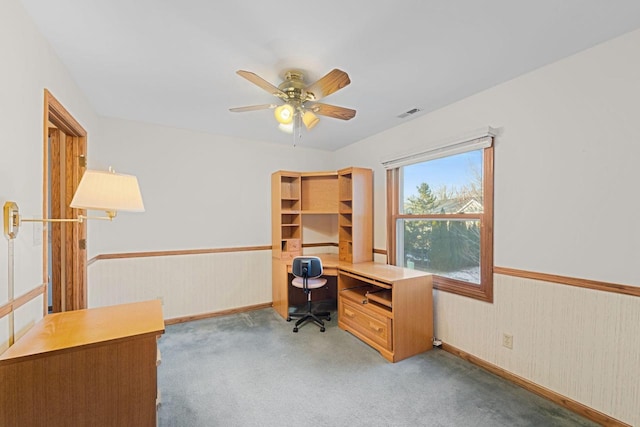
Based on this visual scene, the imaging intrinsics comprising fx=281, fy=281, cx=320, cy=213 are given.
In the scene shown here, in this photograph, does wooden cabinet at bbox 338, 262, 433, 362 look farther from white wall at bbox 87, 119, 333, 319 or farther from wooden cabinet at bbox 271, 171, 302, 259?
white wall at bbox 87, 119, 333, 319

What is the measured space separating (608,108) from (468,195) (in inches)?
44.2

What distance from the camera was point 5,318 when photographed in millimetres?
1262

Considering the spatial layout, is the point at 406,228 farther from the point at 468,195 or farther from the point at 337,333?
the point at 337,333

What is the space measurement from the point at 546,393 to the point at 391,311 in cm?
122

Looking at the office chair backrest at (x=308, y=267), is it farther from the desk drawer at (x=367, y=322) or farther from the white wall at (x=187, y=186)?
the white wall at (x=187, y=186)

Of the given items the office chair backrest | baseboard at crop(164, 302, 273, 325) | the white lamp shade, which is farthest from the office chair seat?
the white lamp shade

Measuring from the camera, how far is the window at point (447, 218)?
2520 mm

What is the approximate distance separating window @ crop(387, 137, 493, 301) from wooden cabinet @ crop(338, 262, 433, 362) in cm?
31

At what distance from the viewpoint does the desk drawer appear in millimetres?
2688

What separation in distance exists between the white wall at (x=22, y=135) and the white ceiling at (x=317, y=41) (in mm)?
180

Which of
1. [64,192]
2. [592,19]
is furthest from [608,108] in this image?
[64,192]

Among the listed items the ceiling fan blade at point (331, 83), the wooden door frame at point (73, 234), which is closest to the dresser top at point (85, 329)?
the wooden door frame at point (73, 234)

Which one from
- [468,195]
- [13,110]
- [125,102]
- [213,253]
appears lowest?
[213,253]

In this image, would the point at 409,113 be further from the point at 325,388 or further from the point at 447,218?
the point at 325,388
